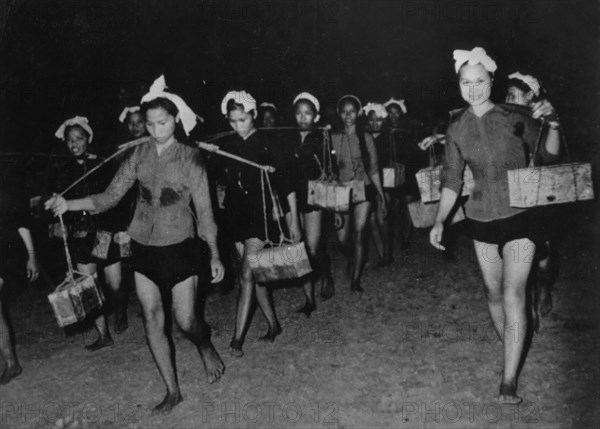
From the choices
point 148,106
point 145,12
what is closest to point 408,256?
point 148,106

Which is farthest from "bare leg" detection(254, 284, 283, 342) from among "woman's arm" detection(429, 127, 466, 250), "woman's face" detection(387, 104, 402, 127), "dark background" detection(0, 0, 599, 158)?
"dark background" detection(0, 0, 599, 158)

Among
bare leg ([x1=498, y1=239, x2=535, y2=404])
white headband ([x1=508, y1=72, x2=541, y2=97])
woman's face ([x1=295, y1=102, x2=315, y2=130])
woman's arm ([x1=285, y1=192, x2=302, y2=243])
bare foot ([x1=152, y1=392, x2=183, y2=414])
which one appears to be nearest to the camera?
bare leg ([x1=498, y1=239, x2=535, y2=404])

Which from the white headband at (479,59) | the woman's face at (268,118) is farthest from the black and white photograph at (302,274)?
the woman's face at (268,118)

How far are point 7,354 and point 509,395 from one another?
4.49 metres

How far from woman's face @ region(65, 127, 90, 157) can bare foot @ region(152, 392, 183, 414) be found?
8.77ft

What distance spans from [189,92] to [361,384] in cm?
940

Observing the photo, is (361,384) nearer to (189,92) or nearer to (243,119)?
(243,119)

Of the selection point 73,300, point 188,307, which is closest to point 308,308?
point 188,307

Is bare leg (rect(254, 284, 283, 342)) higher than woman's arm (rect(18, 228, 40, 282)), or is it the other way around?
woman's arm (rect(18, 228, 40, 282))

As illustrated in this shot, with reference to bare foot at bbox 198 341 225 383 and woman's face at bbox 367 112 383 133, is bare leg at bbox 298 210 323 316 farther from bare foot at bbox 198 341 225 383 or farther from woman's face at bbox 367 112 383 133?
woman's face at bbox 367 112 383 133

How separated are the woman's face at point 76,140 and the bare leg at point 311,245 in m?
2.63

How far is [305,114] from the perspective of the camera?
6.29 metres

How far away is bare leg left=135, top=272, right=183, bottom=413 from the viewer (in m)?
3.93

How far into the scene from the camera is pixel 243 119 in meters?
4.83
